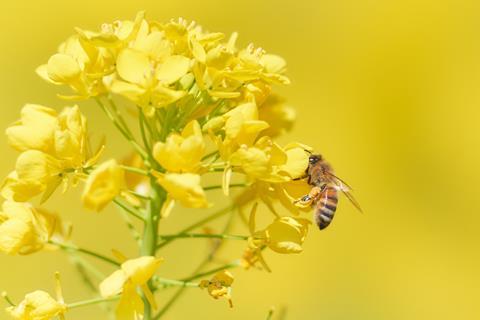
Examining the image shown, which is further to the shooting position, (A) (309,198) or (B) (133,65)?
(A) (309,198)

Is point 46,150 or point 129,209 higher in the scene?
point 46,150

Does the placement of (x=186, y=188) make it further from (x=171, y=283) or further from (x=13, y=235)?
(x=13, y=235)

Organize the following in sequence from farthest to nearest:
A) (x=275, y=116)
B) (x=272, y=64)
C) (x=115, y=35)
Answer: (x=275, y=116) → (x=272, y=64) → (x=115, y=35)

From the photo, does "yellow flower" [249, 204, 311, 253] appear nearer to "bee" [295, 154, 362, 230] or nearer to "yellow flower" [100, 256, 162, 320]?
"bee" [295, 154, 362, 230]

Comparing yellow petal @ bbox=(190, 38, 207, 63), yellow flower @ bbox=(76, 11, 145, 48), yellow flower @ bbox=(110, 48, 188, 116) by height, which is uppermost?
yellow petal @ bbox=(190, 38, 207, 63)

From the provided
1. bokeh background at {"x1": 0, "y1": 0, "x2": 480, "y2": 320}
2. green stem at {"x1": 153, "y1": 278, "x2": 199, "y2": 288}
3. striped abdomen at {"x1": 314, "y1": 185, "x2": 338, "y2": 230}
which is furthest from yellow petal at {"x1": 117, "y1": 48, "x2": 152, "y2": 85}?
bokeh background at {"x1": 0, "y1": 0, "x2": 480, "y2": 320}

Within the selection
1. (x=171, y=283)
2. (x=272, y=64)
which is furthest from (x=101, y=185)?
(x=272, y=64)

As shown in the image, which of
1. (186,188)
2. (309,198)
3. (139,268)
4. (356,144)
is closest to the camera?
(186,188)

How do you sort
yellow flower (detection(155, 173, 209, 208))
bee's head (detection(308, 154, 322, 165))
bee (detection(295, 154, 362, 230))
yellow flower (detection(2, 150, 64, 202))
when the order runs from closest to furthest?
yellow flower (detection(155, 173, 209, 208)), yellow flower (detection(2, 150, 64, 202)), bee (detection(295, 154, 362, 230)), bee's head (detection(308, 154, 322, 165))
